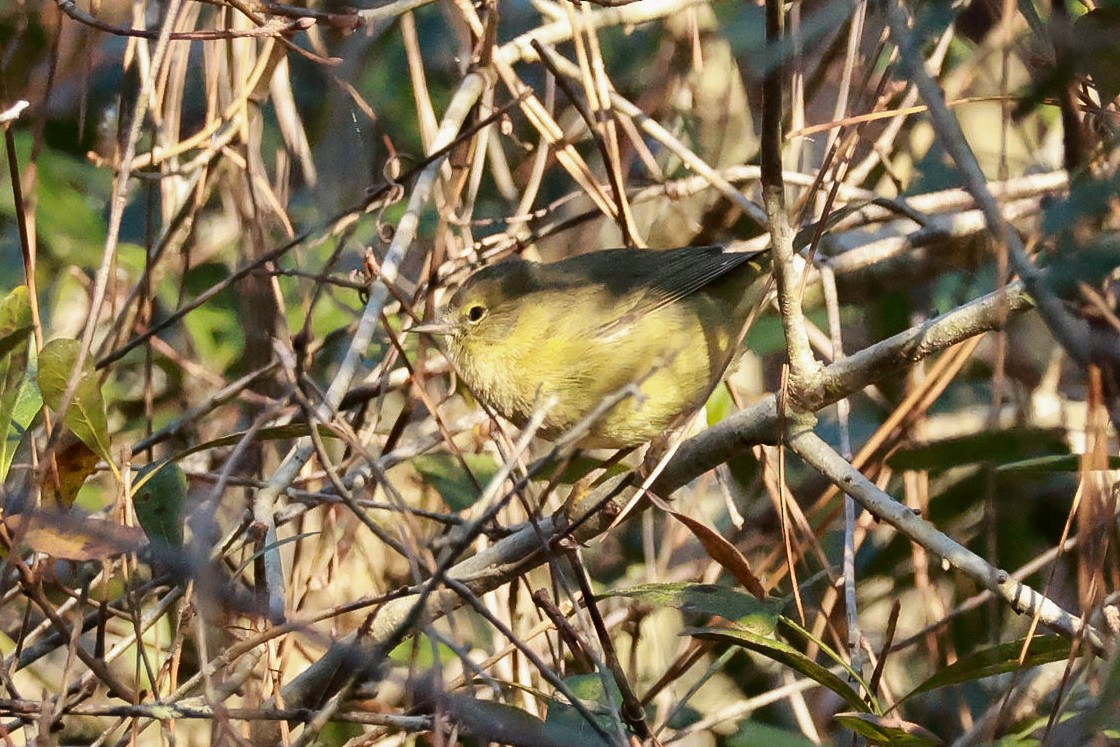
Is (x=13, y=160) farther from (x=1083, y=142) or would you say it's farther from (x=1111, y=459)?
(x=1111, y=459)

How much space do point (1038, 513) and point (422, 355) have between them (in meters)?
2.04

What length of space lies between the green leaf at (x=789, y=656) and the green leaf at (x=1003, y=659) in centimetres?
9

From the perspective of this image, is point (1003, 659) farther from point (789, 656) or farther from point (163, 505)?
point (163, 505)

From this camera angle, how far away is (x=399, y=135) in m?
4.68

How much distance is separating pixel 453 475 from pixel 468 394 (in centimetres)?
30

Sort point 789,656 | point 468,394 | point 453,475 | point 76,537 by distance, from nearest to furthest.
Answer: point 76,537
point 789,656
point 453,475
point 468,394

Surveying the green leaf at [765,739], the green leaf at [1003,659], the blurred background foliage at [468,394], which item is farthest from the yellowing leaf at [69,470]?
the green leaf at [1003,659]

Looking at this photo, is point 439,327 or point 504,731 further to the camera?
point 439,327

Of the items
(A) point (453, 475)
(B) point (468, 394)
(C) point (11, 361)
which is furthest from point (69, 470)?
(B) point (468, 394)

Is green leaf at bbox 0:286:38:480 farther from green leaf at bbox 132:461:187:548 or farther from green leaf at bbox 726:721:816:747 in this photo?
green leaf at bbox 726:721:816:747

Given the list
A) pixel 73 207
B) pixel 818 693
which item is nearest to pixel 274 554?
pixel 73 207

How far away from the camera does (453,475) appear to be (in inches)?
148

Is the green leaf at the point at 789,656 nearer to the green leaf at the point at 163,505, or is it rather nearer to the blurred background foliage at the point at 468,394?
the blurred background foliage at the point at 468,394

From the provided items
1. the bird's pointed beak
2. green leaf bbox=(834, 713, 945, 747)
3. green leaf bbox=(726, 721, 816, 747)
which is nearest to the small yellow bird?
the bird's pointed beak
